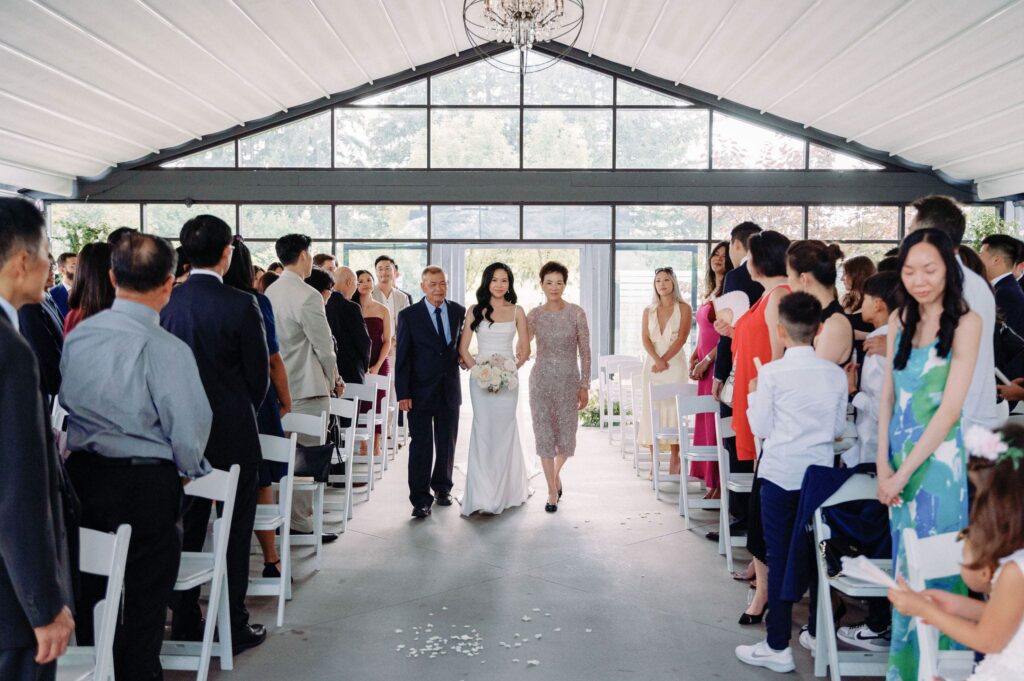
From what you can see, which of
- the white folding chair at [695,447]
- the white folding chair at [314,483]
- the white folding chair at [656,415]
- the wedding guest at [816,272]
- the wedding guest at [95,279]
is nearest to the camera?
the wedding guest at [95,279]

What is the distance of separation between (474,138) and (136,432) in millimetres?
10559

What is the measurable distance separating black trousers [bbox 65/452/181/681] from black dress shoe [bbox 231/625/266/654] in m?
0.99

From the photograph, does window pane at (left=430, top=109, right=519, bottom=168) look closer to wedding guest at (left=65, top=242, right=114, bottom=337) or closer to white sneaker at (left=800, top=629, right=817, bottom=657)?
wedding guest at (left=65, top=242, right=114, bottom=337)

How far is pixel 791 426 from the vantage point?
3.53 metres

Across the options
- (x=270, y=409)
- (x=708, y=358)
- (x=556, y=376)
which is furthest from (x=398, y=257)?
(x=270, y=409)

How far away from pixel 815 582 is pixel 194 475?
255cm

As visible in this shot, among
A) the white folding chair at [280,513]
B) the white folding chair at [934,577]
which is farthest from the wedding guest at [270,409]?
the white folding chair at [934,577]

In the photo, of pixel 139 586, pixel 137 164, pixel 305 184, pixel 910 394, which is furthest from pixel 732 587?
pixel 137 164

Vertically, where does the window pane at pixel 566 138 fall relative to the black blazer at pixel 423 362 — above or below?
above

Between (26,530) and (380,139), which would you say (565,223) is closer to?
(380,139)

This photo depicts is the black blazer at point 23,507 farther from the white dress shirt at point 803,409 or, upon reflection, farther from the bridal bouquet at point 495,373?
the bridal bouquet at point 495,373

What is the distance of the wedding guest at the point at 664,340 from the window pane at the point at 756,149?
575 centimetres

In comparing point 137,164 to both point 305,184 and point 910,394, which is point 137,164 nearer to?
point 305,184

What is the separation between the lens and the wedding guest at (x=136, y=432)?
2.59 meters
